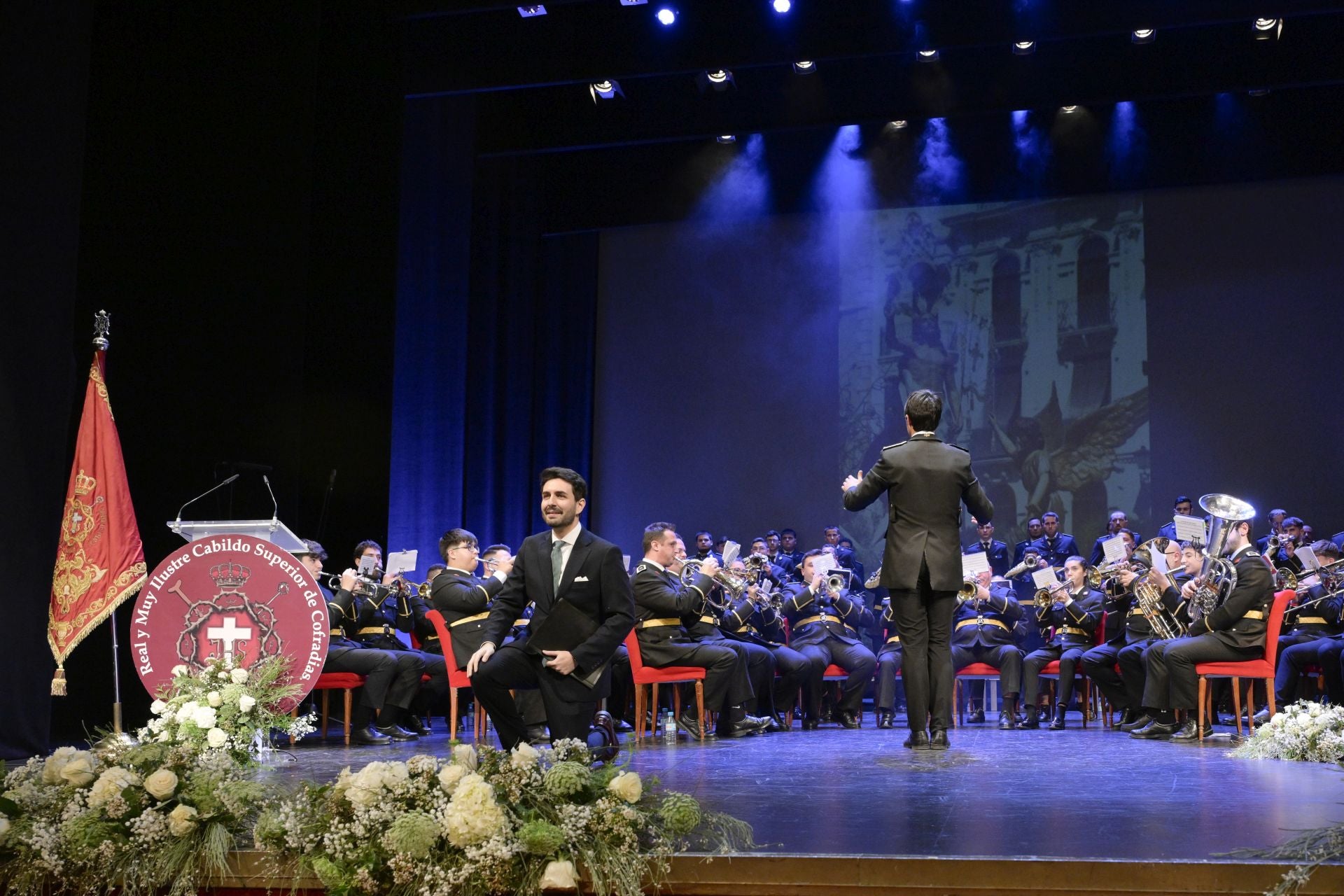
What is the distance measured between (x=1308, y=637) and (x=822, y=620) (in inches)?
127

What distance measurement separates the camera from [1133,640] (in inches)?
309

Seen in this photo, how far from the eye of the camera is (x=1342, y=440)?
1105 cm

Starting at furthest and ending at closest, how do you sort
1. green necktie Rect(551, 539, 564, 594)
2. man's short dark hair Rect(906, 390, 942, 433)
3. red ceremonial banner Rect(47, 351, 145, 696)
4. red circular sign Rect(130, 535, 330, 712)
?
red ceremonial banner Rect(47, 351, 145, 696) < red circular sign Rect(130, 535, 330, 712) < man's short dark hair Rect(906, 390, 942, 433) < green necktie Rect(551, 539, 564, 594)

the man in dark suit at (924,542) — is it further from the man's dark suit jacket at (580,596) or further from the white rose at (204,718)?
the white rose at (204,718)

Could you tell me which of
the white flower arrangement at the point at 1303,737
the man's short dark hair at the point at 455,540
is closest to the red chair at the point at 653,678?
the man's short dark hair at the point at 455,540

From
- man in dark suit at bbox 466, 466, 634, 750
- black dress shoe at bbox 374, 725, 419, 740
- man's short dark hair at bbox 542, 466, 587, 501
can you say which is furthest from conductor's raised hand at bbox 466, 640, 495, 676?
black dress shoe at bbox 374, 725, 419, 740

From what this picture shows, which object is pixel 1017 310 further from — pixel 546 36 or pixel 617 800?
pixel 617 800

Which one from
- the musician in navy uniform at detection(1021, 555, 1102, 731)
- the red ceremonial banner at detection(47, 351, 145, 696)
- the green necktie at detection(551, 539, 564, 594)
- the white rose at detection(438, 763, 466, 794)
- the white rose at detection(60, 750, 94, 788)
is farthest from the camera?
the musician in navy uniform at detection(1021, 555, 1102, 731)

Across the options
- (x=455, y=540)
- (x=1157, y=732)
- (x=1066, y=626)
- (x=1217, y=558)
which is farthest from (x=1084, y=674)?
(x=455, y=540)

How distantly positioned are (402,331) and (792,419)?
4307 millimetres

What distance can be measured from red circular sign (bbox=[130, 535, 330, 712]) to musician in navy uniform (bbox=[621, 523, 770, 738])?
192cm

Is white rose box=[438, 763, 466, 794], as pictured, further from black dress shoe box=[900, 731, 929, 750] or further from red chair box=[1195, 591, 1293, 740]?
red chair box=[1195, 591, 1293, 740]

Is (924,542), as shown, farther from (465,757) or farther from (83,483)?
(83,483)

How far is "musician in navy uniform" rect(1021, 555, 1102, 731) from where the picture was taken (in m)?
8.25
